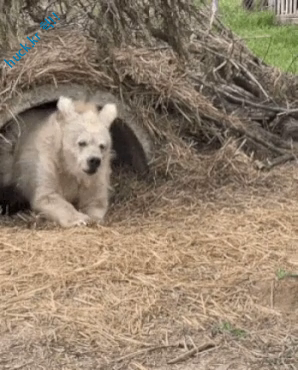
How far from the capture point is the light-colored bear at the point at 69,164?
19.4 feet

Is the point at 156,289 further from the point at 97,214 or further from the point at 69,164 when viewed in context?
the point at 69,164

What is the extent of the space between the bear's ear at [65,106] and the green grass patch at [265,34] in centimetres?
461

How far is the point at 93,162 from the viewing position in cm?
583

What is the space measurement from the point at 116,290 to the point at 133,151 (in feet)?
8.88

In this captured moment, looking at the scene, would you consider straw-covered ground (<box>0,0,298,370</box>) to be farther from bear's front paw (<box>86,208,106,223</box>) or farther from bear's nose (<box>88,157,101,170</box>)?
Answer: bear's nose (<box>88,157,101,170</box>)

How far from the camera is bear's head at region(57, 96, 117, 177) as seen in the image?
5.87 metres

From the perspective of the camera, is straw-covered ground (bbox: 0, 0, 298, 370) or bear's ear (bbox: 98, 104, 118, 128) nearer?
straw-covered ground (bbox: 0, 0, 298, 370)

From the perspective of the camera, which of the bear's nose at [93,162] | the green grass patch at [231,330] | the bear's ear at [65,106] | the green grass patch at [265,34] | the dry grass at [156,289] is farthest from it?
the green grass patch at [265,34]

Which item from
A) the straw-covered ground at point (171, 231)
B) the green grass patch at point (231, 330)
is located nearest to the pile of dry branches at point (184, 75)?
the straw-covered ground at point (171, 231)

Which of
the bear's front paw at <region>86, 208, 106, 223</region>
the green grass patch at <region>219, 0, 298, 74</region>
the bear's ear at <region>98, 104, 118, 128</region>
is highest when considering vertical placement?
the bear's ear at <region>98, 104, 118, 128</region>

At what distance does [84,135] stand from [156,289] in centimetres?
186

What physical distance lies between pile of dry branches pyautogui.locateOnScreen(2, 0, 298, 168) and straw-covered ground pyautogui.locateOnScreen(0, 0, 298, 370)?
0.02 m

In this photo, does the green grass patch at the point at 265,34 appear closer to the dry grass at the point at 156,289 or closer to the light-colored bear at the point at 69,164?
the light-colored bear at the point at 69,164

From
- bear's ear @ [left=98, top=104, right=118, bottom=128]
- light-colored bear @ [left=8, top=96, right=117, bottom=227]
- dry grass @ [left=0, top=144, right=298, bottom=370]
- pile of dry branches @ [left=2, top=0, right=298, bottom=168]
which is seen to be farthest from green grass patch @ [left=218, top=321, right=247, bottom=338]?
bear's ear @ [left=98, top=104, right=118, bottom=128]
